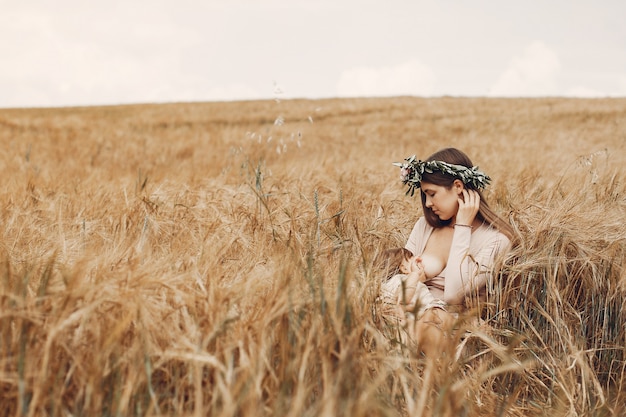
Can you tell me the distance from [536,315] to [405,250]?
612mm

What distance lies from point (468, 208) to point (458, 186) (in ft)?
0.40

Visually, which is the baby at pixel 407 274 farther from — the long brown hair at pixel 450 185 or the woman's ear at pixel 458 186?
the woman's ear at pixel 458 186

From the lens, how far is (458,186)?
236 centimetres

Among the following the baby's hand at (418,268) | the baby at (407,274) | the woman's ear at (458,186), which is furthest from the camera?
the woman's ear at (458,186)

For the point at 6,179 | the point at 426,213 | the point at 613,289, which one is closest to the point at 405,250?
the point at 426,213

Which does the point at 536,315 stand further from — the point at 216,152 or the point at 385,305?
the point at 216,152

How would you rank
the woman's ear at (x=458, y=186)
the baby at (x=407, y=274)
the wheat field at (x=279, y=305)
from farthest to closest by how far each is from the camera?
the woman's ear at (x=458, y=186)
the baby at (x=407, y=274)
the wheat field at (x=279, y=305)

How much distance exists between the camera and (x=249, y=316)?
48.8 inches

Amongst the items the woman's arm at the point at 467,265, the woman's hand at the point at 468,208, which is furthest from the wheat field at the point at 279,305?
the woman's hand at the point at 468,208

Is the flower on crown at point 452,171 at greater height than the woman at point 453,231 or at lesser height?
greater

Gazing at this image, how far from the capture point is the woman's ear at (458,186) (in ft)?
7.71

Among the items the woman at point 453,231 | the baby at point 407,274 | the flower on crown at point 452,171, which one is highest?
the flower on crown at point 452,171

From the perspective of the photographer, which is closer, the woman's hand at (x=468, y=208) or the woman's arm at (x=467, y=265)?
the woman's arm at (x=467, y=265)

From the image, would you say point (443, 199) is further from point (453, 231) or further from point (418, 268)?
point (418, 268)
